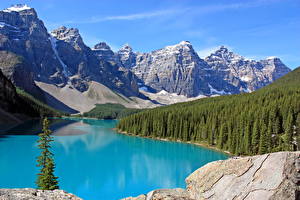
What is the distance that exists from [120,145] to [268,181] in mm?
78548

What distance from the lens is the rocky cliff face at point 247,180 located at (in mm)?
7348

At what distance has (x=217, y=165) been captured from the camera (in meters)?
9.60

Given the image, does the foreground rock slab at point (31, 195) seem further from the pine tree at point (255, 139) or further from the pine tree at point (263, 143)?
the pine tree at point (255, 139)

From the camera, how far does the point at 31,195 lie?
8.02 metres

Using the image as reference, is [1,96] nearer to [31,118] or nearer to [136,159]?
[31,118]

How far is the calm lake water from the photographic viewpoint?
133 ft

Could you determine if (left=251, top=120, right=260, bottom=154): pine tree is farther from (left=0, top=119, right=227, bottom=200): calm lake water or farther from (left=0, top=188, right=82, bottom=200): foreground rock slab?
(left=0, top=188, right=82, bottom=200): foreground rock slab

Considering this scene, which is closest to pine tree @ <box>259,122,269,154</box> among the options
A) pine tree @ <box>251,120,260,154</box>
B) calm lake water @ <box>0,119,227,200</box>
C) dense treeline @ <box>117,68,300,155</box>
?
dense treeline @ <box>117,68,300,155</box>

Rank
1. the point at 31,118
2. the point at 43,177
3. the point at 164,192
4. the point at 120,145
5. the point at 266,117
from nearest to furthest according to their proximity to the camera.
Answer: the point at 164,192 < the point at 43,177 < the point at 266,117 < the point at 120,145 < the point at 31,118

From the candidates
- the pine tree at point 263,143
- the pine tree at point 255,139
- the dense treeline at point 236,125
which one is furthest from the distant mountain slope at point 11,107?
the pine tree at point 263,143

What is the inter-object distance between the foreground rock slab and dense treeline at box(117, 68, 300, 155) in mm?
60586

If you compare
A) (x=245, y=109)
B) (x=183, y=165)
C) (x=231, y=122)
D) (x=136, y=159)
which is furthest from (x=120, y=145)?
(x=245, y=109)

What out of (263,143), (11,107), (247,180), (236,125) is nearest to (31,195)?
(247,180)

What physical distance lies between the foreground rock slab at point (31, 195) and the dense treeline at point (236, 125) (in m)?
60.6
